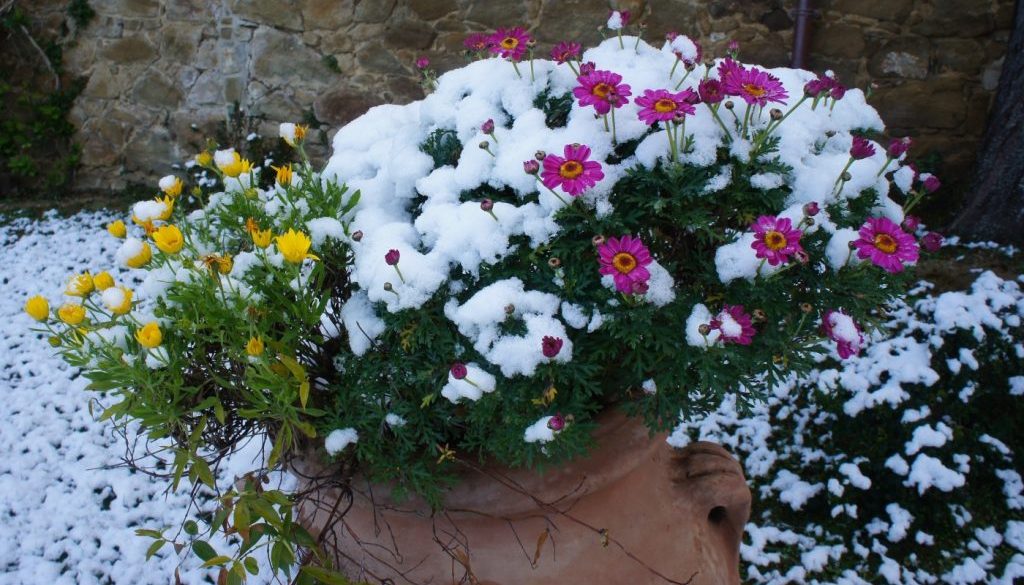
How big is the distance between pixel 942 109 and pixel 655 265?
3.09 meters

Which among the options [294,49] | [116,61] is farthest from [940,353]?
[116,61]

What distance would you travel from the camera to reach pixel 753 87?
3.19 feet

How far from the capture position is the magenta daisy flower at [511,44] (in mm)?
1123

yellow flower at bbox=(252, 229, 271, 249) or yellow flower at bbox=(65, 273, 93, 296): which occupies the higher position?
yellow flower at bbox=(252, 229, 271, 249)

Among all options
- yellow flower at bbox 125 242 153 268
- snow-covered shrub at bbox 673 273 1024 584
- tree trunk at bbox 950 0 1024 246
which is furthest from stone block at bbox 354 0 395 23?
yellow flower at bbox 125 242 153 268

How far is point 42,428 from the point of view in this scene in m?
2.55

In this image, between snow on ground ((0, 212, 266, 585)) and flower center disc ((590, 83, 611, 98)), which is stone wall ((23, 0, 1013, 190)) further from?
flower center disc ((590, 83, 611, 98))

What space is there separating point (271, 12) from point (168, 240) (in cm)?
315

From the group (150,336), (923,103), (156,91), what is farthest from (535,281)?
(156,91)

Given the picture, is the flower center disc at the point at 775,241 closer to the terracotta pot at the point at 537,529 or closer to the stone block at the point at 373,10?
the terracotta pot at the point at 537,529

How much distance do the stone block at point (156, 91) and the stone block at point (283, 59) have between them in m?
0.51

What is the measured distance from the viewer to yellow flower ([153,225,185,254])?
1.01m

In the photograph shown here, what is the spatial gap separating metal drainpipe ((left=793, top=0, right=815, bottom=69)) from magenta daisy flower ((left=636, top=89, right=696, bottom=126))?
2675 millimetres

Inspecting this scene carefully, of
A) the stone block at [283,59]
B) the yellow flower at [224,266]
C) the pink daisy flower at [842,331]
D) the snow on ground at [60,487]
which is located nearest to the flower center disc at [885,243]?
the pink daisy flower at [842,331]
